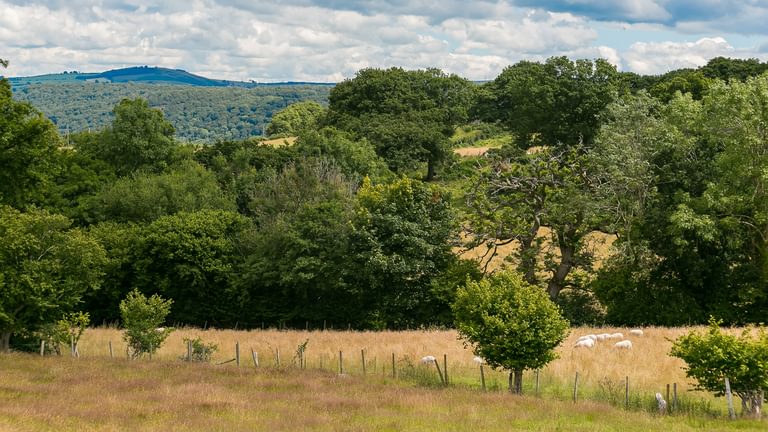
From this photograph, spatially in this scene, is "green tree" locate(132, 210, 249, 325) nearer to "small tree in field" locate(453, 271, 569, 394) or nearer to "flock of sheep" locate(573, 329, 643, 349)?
"flock of sheep" locate(573, 329, 643, 349)

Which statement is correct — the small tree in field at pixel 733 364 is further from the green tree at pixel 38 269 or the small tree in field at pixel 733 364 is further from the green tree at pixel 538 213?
the green tree at pixel 38 269

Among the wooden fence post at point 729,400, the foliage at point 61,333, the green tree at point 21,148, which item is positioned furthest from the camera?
the green tree at point 21,148

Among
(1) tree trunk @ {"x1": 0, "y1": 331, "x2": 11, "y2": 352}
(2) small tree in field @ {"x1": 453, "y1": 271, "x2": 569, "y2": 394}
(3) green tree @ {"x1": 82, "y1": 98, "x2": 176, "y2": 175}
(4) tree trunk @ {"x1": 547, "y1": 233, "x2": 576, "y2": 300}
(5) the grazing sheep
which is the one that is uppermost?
(3) green tree @ {"x1": 82, "y1": 98, "x2": 176, "y2": 175}

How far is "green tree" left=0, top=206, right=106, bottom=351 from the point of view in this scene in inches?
1393

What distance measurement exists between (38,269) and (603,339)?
88.7 ft

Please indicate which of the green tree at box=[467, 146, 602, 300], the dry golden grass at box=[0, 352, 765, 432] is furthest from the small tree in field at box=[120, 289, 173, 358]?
the green tree at box=[467, 146, 602, 300]

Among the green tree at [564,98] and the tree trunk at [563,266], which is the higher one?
the green tree at [564,98]

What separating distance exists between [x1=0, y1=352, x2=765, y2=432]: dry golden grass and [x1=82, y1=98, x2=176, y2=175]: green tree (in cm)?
4221

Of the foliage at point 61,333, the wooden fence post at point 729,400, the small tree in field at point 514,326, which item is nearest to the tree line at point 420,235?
the foliage at point 61,333

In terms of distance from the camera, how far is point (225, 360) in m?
35.7

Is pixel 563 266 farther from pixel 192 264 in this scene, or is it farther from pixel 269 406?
pixel 269 406

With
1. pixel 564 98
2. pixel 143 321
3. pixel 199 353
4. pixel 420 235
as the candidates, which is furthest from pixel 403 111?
pixel 143 321

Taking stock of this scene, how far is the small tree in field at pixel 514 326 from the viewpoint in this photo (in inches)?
1038

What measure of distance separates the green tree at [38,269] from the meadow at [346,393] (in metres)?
2.55
